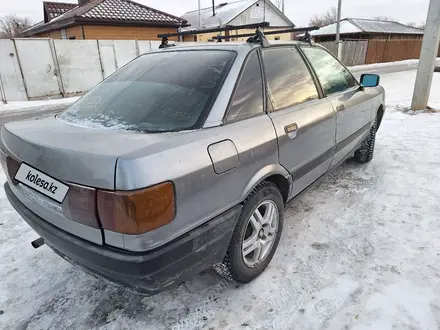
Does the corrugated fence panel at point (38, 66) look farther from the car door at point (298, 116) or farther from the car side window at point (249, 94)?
the car side window at point (249, 94)

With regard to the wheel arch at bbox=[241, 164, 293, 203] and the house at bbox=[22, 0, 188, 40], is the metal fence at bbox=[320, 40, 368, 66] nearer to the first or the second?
the house at bbox=[22, 0, 188, 40]

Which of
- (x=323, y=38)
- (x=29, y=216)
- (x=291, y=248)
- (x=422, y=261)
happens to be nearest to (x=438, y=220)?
(x=422, y=261)

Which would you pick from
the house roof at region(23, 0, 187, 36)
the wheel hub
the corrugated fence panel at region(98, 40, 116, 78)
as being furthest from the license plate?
the house roof at region(23, 0, 187, 36)

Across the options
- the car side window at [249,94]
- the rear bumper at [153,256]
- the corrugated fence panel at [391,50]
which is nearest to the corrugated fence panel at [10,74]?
the rear bumper at [153,256]

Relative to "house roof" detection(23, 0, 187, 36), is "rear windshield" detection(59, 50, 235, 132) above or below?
below

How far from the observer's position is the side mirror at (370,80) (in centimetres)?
390

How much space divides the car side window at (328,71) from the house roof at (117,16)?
18.6m

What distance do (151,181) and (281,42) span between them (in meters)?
1.91

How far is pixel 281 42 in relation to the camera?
9.11 ft

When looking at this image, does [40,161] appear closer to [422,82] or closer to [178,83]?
[178,83]

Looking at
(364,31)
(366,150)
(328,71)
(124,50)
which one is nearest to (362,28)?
(364,31)

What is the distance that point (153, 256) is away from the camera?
1.56 metres

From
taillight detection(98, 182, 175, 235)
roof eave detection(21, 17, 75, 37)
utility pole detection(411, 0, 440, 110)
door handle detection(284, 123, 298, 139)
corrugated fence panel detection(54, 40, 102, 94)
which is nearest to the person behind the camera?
taillight detection(98, 182, 175, 235)

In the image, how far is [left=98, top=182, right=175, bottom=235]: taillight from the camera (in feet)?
4.78
